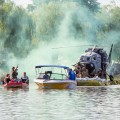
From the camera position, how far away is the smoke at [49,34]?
319ft

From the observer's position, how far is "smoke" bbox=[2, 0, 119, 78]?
97312mm

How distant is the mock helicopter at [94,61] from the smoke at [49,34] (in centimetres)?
1235

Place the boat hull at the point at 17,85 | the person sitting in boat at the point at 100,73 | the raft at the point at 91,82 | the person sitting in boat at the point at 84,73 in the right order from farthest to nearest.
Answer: the person sitting in boat at the point at 100,73 → the person sitting in boat at the point at 84,73 → the raft at the point at 91,82 → the boat hull at the point at 17,85

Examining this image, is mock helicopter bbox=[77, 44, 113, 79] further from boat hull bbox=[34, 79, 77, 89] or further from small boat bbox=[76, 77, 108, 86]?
boat hull bbox=[34, 79, 77, 89]

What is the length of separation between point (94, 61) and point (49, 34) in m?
19.4

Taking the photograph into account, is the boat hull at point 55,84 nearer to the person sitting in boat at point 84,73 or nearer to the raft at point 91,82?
the raft at point 91,82

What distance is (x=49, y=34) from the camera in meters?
104

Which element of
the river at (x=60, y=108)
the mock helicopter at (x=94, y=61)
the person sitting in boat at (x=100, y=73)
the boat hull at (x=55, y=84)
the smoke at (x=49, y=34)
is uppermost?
the smoke at (x=49, y=34)

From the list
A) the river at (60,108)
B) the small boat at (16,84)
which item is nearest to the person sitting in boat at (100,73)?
the small boat at (16,84)

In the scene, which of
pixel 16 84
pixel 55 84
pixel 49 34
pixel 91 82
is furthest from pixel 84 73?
pixel 49 34

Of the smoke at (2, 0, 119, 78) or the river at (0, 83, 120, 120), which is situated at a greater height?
the smoke at (2, 0, 119, 78)

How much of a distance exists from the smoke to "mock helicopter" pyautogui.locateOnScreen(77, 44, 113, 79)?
486 inches

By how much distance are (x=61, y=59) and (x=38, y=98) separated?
2137 inches

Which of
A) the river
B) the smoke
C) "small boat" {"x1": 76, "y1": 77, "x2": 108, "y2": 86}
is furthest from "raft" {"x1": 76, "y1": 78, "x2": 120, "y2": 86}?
the river
